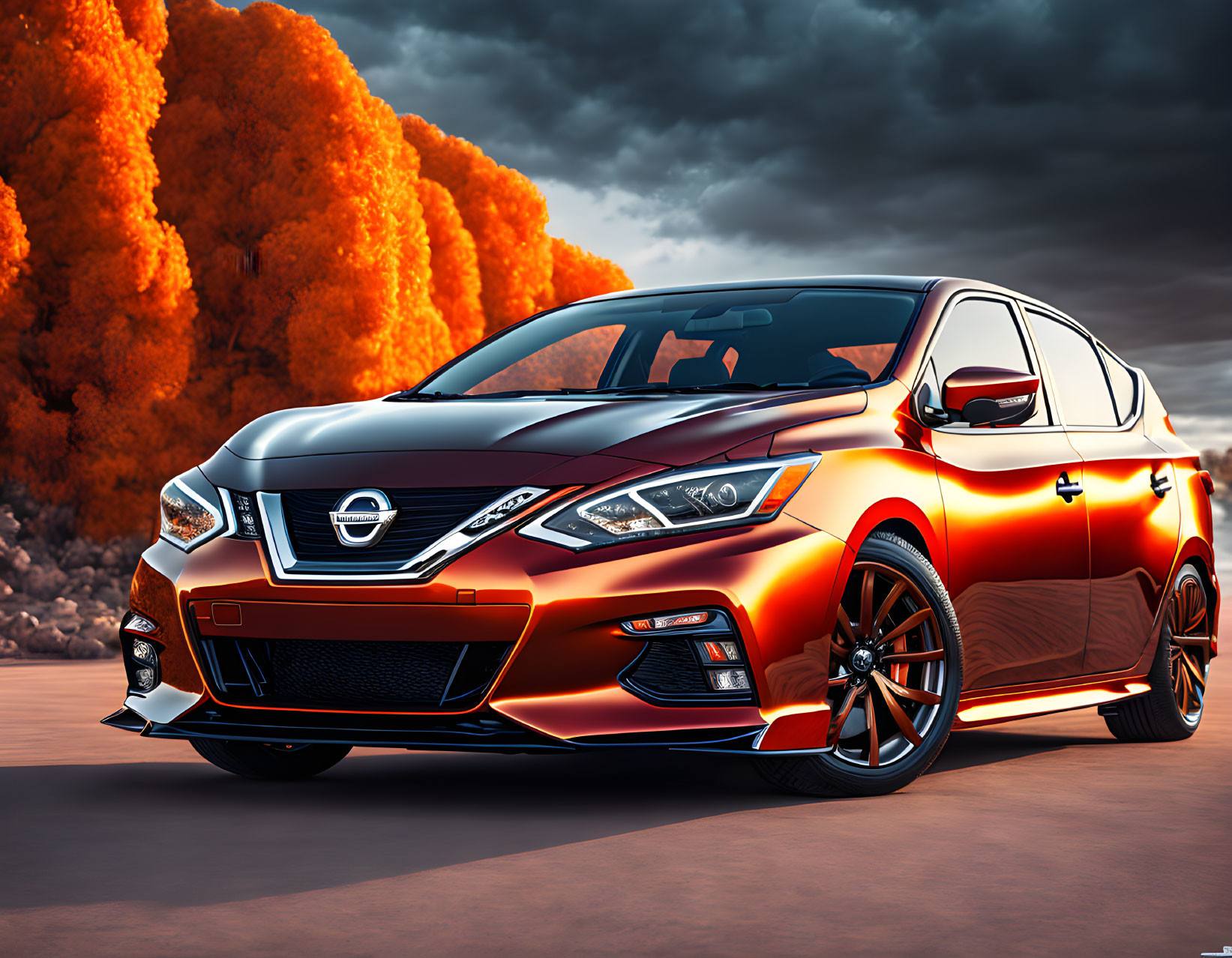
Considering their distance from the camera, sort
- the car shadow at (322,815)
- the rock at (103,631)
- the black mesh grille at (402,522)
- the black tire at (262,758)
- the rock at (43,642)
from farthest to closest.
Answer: the rock at (103,631) < the rock at (43,642) < the black tire at (262,758) < the black mesh grille at (402,522) < the car shadow at (322,815)

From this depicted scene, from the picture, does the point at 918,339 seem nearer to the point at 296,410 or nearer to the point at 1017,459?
the point at 1017,459

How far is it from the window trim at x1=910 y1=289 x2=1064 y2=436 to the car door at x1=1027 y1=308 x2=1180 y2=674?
0.06m

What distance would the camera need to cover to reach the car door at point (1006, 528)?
21.0ft

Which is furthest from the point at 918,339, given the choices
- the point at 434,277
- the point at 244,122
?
the point at 434,277

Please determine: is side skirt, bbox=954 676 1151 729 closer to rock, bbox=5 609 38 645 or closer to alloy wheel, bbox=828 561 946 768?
alloy wheel, bbox=828 561 946 768

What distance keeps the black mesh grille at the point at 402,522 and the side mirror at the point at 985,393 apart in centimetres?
180

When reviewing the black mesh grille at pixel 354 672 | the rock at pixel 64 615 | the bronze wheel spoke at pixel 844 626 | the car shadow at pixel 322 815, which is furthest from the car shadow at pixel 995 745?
the rock at pixel 64 615

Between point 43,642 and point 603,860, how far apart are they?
14117mm

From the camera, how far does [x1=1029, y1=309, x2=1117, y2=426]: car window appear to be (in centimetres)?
757

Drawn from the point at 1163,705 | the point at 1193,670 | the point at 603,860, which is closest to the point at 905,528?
the point at 603,860

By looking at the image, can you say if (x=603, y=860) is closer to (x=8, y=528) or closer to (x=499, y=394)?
(x=499, y=394)

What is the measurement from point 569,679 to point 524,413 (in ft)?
3.37

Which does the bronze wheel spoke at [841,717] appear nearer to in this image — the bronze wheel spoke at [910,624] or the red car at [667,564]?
the red car at [667,564]

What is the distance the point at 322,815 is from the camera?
18.6 feet
